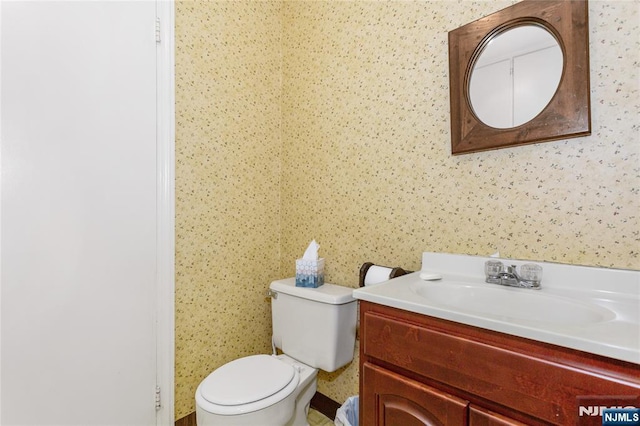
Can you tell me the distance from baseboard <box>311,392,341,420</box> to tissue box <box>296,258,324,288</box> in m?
0.67

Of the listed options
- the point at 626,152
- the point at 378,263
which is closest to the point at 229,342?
the point at 378,263


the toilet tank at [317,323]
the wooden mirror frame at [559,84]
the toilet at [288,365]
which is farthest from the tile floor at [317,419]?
the wooden mirror frame at [559,84]

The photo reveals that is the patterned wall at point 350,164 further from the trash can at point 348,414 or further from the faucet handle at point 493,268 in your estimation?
the trash can at point 348,414

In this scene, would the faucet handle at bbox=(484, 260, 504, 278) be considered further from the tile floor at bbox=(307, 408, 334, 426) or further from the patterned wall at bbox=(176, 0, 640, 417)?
the tile floor at bbox=(307, 408, 334, 426)

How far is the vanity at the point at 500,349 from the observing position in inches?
23.5

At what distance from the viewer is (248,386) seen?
1237 mm

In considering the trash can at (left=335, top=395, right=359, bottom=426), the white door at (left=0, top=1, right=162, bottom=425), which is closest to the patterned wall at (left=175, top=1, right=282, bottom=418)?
the white door at (left=0, top=1, right=162, bottom=425)

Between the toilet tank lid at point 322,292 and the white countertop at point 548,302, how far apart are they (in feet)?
1.18

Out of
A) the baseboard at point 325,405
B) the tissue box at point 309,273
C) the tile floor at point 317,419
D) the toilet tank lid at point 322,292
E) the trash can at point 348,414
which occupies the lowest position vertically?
the tile floor at point 317,419

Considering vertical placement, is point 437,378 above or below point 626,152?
below

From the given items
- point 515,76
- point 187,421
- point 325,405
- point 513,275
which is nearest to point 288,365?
point 325,405

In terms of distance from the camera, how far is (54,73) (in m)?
1.18

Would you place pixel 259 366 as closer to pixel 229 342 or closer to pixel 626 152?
pixel 229 342

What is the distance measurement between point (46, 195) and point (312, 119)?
1.28 m
